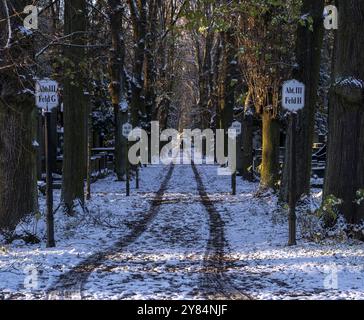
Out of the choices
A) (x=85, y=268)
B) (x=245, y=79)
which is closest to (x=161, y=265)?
(x=85, y=268)

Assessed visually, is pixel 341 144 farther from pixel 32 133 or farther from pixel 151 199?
pixel 151 199

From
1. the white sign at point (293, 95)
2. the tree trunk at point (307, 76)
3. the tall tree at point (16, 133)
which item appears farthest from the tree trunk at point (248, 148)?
the tall tree at point (16, 133)

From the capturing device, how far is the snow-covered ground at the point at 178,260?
6.70m

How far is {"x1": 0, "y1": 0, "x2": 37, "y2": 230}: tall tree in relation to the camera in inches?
376

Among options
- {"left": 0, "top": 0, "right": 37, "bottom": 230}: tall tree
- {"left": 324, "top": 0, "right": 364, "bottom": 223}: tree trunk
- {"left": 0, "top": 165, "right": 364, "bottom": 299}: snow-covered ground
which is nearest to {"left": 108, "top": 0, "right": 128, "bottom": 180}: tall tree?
{"left": 0, "top": 165, "right": 364, "bottom": 299}: snow-covered ground

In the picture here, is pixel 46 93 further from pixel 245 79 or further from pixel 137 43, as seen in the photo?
pixel 137 43

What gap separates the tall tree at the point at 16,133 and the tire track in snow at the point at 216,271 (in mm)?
3638

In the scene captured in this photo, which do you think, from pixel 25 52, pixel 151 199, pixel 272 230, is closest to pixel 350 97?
pixel 272 230

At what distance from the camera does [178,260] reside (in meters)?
A: 8.67

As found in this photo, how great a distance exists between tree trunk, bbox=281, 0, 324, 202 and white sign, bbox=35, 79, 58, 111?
603 centimetres

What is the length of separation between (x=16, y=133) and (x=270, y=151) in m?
10.4

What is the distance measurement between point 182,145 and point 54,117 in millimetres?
67975

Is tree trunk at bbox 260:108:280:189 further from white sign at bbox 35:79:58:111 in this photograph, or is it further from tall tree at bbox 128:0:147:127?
tall tree at bbox 128:0:147:127
